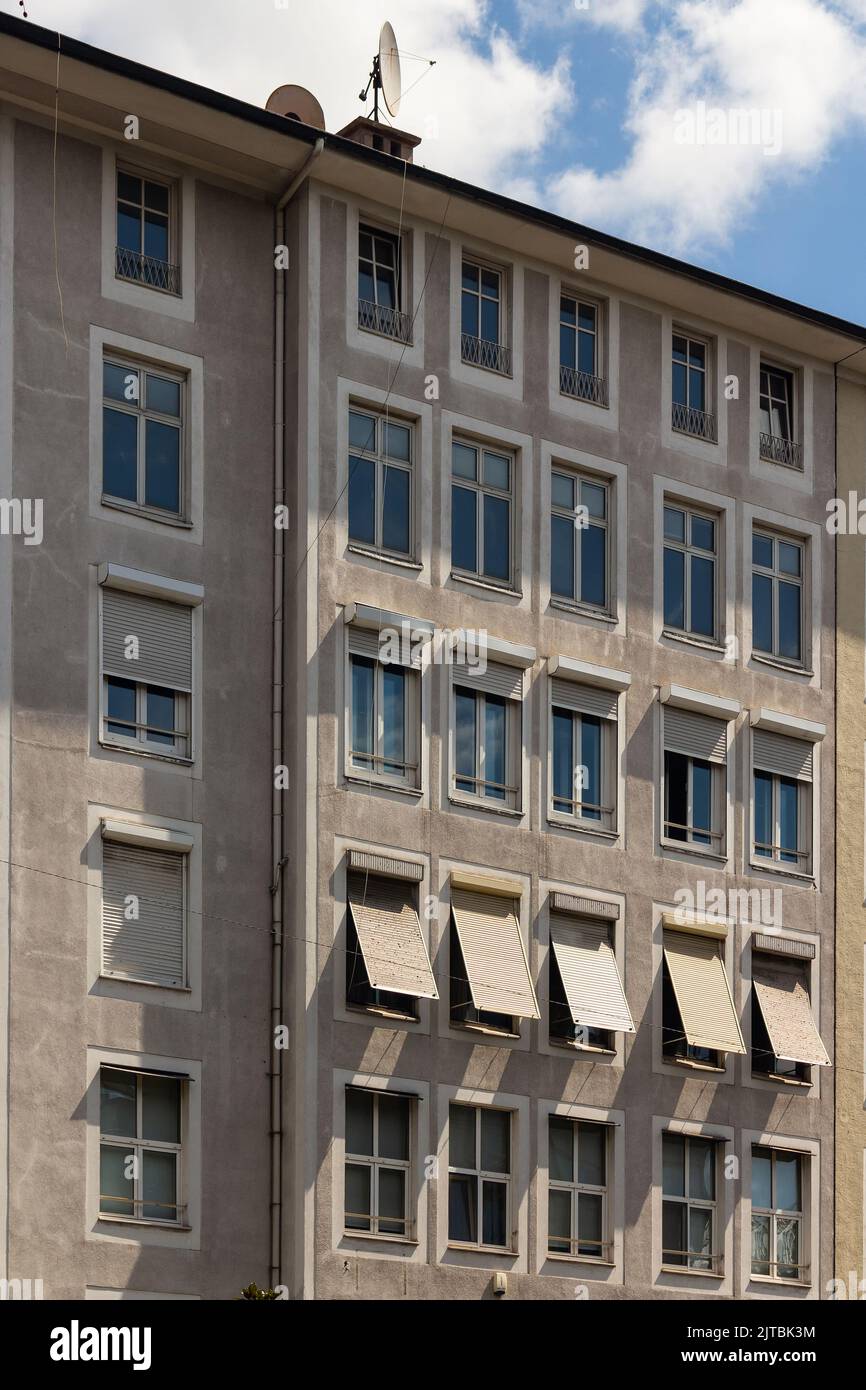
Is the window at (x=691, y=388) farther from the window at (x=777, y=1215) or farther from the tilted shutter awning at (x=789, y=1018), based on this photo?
the window at (x=777, y=1215)

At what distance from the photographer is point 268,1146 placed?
109ft

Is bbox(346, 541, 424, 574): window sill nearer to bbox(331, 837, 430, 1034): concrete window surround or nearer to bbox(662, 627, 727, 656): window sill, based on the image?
bbox(331, 837, 430, 1034): concrete window surround

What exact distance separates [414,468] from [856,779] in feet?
29.6

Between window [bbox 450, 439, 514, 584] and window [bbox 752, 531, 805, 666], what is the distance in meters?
4.76

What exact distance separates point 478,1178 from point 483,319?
12.0 m

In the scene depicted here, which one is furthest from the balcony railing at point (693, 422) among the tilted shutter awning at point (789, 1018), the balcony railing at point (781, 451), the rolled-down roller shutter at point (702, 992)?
the tilted shutter awning at point (789, 1018)

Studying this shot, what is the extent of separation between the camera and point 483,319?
3794 centimetres

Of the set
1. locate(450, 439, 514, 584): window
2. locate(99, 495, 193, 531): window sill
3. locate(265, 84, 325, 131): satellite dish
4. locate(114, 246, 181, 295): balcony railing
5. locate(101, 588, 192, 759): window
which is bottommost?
locate(101, 588, 192, 759): window

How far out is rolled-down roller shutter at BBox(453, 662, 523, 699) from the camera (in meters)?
36.2

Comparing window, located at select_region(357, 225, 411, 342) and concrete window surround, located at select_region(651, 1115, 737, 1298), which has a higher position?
window, located at select_region(357, 225, 411, 342)

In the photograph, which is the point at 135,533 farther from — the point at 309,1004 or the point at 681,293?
the point at 681,293

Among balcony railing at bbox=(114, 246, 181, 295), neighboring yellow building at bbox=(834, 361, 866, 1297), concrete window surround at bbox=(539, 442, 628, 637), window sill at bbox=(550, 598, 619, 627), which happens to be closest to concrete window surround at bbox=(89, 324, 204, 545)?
balcony railing at bbox=(114, 246, 181, 295)

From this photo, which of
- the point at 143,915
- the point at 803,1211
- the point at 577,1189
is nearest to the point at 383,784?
the point at 143,915

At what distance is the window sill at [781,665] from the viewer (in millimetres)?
39844
